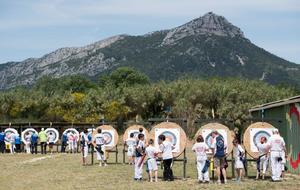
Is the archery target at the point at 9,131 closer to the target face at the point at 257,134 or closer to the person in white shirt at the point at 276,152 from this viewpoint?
the target face at the point at 257,134

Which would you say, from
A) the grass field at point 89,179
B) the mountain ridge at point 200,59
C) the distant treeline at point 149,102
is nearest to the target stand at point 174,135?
the grass field at point 89,179

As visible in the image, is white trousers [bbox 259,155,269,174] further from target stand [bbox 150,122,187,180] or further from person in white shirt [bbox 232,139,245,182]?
target stand [bbox 150,122,187,180]

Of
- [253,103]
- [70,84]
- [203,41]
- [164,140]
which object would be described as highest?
[203,41]

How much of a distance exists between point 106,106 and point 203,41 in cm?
13040

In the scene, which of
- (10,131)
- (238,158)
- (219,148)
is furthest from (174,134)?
(10,131)

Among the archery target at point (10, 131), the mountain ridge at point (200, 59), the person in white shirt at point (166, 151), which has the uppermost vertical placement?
the mountain ridge at point (200, 59)

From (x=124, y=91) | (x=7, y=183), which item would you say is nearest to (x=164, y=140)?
(x=7, y=183)

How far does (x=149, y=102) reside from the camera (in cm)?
6575

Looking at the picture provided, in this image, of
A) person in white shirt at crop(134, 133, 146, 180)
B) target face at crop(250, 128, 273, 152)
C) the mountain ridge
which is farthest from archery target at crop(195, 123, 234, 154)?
the mountain ridge

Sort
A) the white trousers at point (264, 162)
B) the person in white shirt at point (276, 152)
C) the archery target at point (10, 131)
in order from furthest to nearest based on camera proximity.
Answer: the archery target at point (10, 131)
the white trousers at point (264, 162)
the person in white shirt at point (276, 152)

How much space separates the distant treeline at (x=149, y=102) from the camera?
61.2 meters

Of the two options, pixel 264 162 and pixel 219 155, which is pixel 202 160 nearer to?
pixel 219 155

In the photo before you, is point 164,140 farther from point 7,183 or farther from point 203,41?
point 203,41

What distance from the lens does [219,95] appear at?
Result: 62.5 metres
